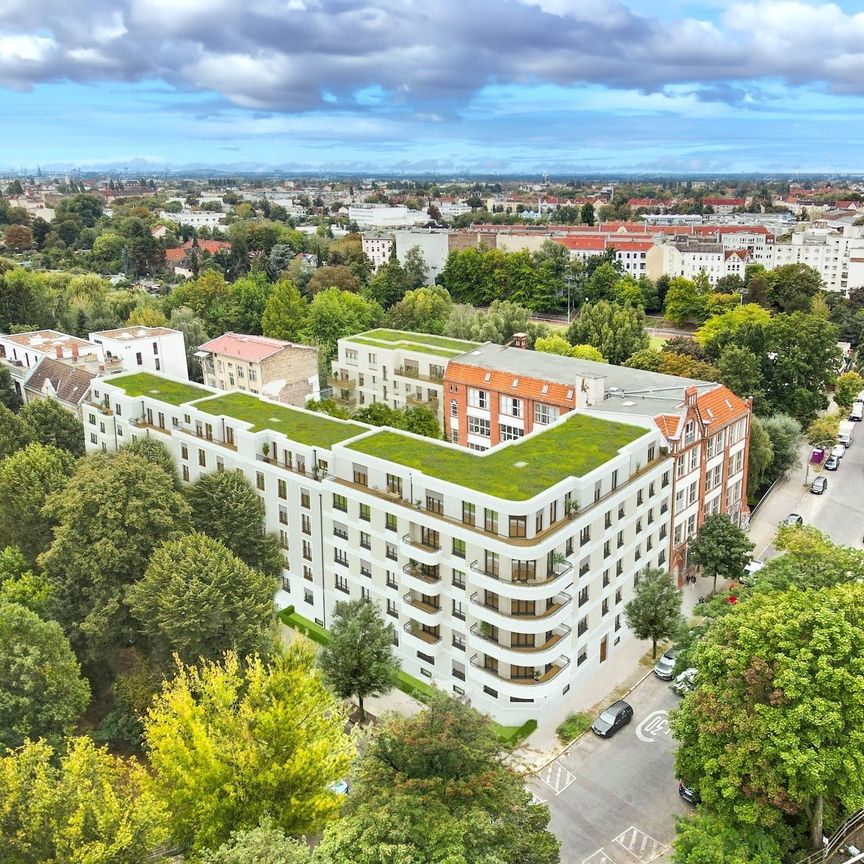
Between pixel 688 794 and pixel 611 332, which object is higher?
pixel 611 332

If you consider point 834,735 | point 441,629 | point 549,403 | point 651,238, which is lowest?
point 441,629

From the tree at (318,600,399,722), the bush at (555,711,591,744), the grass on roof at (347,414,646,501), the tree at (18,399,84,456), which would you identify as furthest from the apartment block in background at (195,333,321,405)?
the bush at (555,711,591,744)

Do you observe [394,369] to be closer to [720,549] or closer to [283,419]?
[283,419]

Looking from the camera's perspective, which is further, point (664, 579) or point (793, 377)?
point (793, 377)

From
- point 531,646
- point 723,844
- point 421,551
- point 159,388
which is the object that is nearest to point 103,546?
point 421,551

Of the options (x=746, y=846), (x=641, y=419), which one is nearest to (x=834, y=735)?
(x=746, y=846)

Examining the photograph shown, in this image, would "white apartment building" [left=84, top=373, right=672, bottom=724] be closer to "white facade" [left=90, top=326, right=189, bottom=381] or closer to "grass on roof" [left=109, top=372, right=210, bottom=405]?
"grass on roof" [left=109, top=372, right=210, bottom=405]

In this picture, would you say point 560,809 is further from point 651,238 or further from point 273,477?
point 651,238
